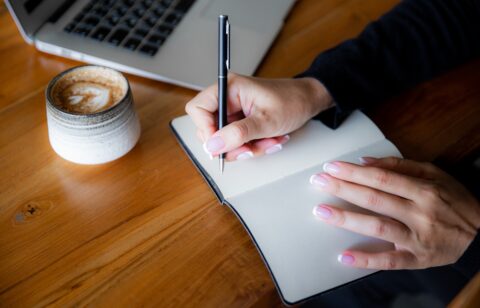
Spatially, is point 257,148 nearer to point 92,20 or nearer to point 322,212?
point 322,212

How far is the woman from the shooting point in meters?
0.59

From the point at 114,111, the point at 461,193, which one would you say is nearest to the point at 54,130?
the point at 114,111

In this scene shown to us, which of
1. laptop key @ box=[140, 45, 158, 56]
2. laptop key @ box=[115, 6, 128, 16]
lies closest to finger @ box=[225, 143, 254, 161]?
laptop key @ box=[140, 45, 158, 56]

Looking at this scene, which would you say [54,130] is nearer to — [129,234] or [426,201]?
[129,234]

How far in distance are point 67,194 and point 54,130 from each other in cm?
9

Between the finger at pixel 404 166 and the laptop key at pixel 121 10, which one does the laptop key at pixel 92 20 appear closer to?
the laptop key at pixel 121 10

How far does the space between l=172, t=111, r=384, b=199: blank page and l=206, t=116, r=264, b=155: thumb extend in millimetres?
45

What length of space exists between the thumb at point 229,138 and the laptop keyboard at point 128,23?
0.26 meters

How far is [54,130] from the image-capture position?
1.91 feet

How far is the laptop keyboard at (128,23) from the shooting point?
773mm

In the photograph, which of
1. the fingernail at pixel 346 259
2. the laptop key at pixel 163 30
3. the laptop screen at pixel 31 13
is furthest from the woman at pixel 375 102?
the laptop screen at pixel 31 13

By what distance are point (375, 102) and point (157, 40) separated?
39 centimetres

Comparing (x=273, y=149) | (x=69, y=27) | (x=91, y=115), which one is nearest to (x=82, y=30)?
(x=69, y=27)

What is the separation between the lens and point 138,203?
1.98 feet
